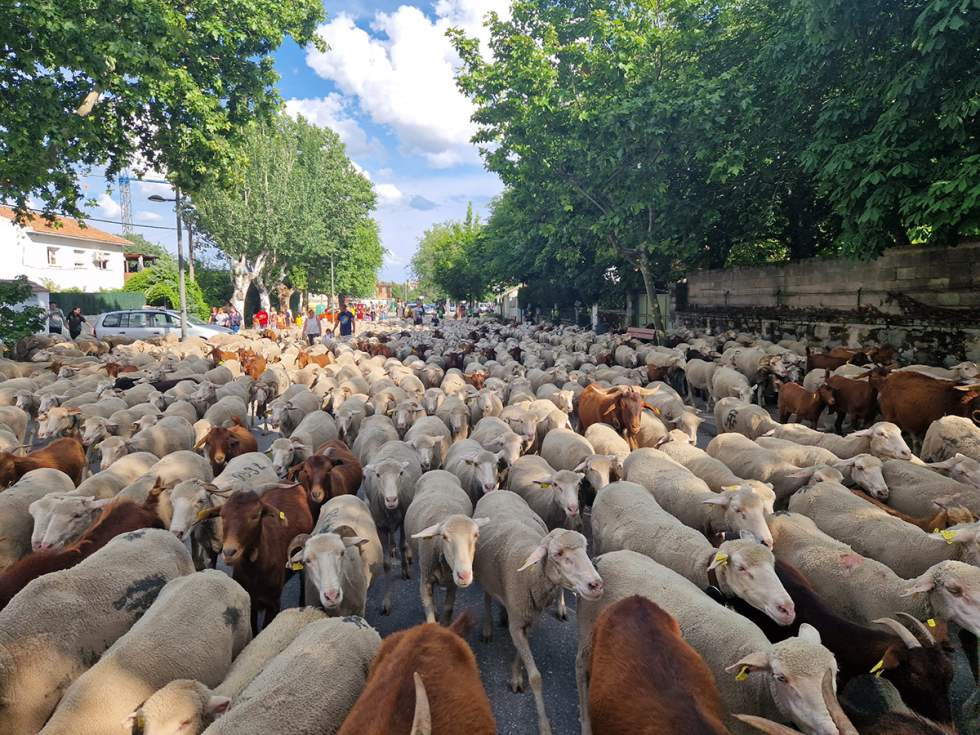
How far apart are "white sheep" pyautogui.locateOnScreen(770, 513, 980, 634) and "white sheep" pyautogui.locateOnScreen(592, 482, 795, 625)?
50 centimetres

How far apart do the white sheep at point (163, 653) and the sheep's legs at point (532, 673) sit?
1823 mm

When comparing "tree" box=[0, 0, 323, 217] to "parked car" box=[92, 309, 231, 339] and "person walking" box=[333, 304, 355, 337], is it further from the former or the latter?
"person walking" box=[333, 304, 355, 337]

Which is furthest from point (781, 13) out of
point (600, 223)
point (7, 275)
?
point (7, 275)

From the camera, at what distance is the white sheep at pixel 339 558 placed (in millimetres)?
3679

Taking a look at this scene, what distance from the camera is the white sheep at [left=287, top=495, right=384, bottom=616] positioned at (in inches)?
145

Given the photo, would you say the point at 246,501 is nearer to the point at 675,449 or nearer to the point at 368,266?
the point at 675,449

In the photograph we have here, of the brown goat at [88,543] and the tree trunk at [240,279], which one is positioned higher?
the tree trunk at [240,279]

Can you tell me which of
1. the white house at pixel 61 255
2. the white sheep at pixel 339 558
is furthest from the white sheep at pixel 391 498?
the white house at pixel 61 255

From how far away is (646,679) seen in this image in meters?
2.62

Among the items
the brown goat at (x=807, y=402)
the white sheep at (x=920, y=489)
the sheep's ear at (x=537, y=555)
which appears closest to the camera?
the sheep's ear at (x=537, y=555)

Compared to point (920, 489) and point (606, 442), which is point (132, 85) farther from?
point (920, 489)

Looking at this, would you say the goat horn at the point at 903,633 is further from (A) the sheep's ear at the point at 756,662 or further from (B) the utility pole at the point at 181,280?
(B) the utility pole at the point at 181,280

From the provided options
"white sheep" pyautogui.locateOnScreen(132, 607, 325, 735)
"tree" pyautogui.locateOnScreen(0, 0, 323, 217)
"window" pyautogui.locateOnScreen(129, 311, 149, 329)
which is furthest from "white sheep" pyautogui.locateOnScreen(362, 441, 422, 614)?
"window" pyautogui.locateOnScreen(129, 311, 149, 329)

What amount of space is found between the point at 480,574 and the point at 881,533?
3.24 m
